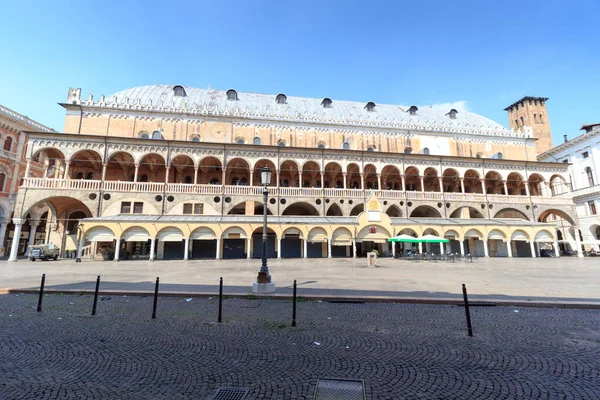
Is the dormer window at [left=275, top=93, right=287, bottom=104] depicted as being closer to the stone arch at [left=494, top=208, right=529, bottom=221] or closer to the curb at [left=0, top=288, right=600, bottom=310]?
the stone arch at [left=494, top=208, right=529, bottom=221]

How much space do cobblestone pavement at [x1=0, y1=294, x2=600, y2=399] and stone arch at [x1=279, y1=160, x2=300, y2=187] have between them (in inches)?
1071

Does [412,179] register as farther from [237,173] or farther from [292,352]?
[292,352]

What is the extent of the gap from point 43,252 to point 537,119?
82.1 m

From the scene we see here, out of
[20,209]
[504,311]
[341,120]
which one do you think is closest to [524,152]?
[341,120]

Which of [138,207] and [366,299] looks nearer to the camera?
[366,299]

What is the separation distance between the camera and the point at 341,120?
1569 inches

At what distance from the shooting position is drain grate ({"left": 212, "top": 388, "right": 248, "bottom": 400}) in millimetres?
3668

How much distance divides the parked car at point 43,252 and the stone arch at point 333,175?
99.6 ft

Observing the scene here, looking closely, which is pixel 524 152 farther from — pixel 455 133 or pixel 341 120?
pixel 341 120

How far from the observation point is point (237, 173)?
3534 centimetres

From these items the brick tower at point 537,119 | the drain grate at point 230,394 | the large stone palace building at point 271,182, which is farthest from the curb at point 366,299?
the brick tower at point 537,119

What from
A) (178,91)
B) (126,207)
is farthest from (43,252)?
(178,91)

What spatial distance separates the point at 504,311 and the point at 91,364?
10.3 m

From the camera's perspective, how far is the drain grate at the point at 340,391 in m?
3.21
